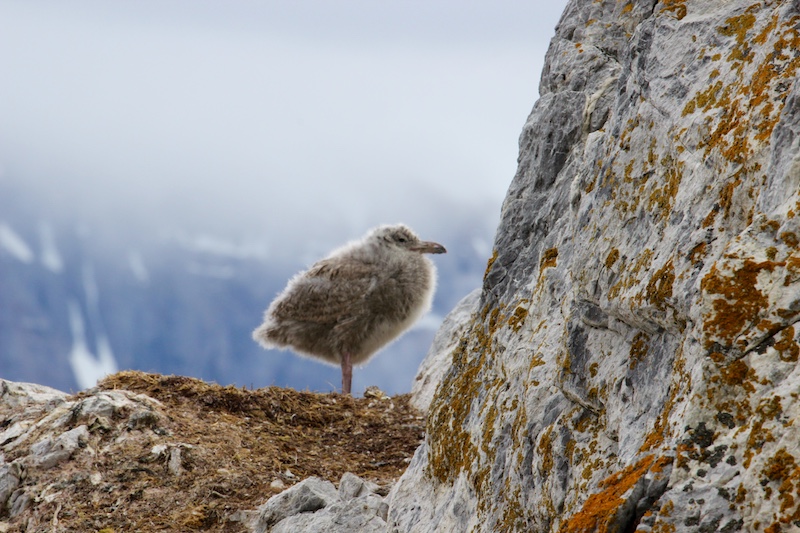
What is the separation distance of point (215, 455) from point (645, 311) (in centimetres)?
468

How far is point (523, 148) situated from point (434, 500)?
2211 mm

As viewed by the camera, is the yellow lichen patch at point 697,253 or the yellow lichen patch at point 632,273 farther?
the yellow lichen patch at point 632,273

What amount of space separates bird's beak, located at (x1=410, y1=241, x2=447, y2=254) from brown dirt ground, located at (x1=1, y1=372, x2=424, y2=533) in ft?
9.55

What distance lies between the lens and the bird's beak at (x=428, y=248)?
452 inches

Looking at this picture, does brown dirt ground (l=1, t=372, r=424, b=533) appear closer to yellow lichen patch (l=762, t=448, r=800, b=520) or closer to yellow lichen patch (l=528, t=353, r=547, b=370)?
yellow lichen patch (l=528, t=353, r=547, b=370)

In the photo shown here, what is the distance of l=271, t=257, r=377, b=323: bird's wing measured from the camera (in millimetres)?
10797

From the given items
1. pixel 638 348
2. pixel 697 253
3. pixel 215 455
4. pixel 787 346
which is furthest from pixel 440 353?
pixel 787 346

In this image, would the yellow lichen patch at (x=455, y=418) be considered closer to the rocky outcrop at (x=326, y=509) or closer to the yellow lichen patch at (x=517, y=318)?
the yellow lichen patch at (x=517, y=318)

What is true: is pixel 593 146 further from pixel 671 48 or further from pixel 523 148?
pixel 523 148

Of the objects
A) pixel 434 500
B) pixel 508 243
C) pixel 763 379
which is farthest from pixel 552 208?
pixel 763 379

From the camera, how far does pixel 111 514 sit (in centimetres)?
587

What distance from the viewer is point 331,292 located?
10.8m

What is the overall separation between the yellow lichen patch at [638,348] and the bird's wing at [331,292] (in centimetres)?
775

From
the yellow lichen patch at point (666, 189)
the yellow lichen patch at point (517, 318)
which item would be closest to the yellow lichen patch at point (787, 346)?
the yellow lichen patch at point (666, 189)
